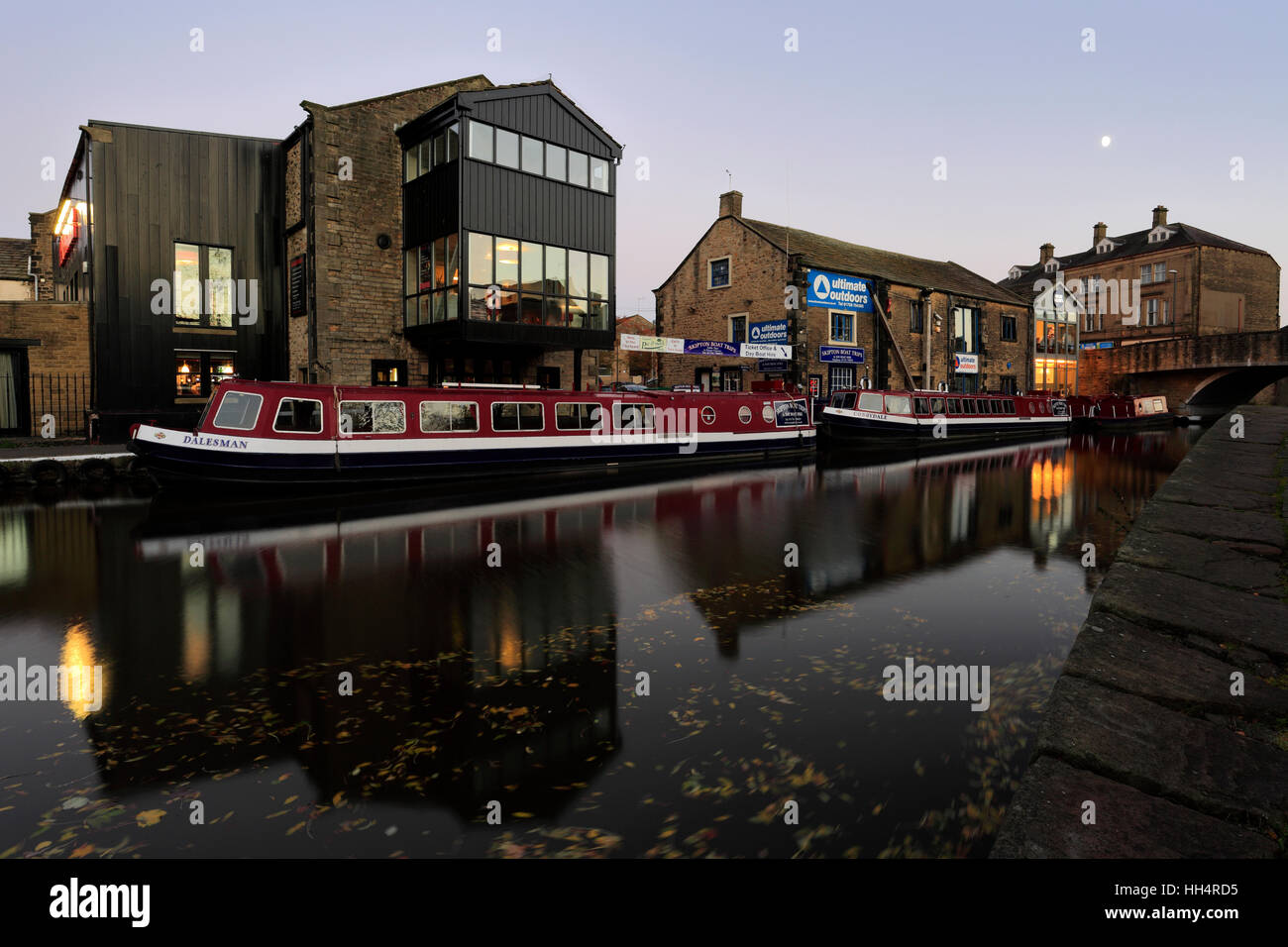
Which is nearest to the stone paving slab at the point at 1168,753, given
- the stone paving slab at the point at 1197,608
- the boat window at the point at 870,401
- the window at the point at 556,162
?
the stone paving slab at the point at 1197,608

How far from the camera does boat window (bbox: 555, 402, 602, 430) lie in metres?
16.9

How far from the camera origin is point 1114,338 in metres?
54.9

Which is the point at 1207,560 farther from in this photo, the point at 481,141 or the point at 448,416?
the point at 481,141

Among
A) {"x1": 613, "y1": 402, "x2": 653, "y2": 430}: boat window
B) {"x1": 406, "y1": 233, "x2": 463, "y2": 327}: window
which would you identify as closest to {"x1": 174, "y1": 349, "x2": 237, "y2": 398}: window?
{"x1": 406, "y1": 233, "x2": 463, "y2": 327}: window

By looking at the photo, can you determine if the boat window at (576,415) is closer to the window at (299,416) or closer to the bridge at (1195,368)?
the window at (299,416)

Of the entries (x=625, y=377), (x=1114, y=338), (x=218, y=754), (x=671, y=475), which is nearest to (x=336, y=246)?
(x=671, y=475)

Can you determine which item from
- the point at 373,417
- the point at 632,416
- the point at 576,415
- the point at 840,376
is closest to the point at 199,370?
the point at 373,417

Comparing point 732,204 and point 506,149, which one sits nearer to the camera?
point 506,149

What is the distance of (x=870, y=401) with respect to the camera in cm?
2525

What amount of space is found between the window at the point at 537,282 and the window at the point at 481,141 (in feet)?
6.79

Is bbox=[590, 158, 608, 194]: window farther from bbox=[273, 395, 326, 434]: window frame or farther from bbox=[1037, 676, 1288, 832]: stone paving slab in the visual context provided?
bbox=[1037, 676, 1288, 832]: stone paving slab

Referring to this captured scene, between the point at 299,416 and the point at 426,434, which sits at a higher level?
the point at 299,416

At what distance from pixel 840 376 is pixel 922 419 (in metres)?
5.46
